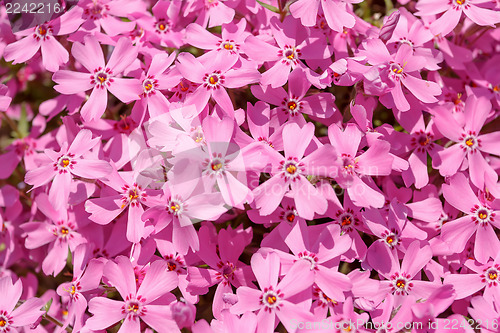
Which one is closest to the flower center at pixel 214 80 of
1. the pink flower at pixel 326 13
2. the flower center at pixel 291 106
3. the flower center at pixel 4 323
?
the flower center at pixel 291 106

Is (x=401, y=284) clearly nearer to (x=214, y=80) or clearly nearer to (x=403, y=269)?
(x=403, y=269)

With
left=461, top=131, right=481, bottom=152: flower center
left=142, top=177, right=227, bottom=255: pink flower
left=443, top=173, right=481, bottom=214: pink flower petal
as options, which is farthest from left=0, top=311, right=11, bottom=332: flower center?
left=461, top=131, right=481, bottom=152: flower center

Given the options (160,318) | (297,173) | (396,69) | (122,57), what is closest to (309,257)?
(297,173)

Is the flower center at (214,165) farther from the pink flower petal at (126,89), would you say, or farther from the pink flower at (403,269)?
the pink flower at (403,269)

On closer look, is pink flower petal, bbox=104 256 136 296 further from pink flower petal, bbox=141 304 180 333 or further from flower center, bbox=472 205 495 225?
flower center, bbox=472 205 495 225

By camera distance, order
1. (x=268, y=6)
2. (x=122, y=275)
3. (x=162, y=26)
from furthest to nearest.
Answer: (x=162, y=26), (x=268, y=6), (x=122, y=275)

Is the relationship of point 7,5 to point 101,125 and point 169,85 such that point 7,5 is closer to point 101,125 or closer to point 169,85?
point 101,125

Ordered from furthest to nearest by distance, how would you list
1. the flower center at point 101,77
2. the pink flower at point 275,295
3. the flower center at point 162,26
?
the flower center at point 162,26 → the flower center at point 101,77 → the pink flower at point 275,295
